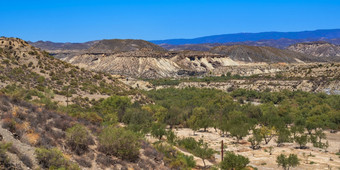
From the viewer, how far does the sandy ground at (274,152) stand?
27.6m

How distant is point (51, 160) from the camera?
42.9 ft

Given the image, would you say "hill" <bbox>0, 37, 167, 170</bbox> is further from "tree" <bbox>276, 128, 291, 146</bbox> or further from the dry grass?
"tree" <bbox>276, 128, 291, 146</bbox>

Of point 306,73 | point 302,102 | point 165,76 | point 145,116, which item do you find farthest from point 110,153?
point 165,76

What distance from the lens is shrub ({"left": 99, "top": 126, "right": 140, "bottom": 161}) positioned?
17500mm

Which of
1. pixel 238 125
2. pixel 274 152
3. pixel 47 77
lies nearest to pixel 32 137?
pixel 274 152

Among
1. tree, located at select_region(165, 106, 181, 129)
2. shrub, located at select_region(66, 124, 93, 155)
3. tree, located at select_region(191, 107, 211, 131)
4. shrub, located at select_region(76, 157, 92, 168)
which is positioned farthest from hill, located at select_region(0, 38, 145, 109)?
shrub, located at select_region(76, 157, 92, 168)

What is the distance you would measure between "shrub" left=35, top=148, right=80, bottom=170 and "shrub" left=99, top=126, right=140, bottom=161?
3906 mm

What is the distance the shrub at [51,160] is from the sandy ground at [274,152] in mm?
17523

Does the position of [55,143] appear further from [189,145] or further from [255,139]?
[255,139]

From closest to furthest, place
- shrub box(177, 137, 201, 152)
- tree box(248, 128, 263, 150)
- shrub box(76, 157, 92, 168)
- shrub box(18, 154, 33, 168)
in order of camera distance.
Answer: shrub box(18, 154, 33, 168) < shrub box(76, 157, 92, 168) < shrub box(177, 137, 201, 152) < tree box(248, 128, 263, 150)

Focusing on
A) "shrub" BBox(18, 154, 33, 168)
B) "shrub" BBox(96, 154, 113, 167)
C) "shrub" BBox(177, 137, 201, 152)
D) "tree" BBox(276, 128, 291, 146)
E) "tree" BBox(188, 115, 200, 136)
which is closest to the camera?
"shrub" BBox(18, 154, 33, 168)

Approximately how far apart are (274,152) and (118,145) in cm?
2004

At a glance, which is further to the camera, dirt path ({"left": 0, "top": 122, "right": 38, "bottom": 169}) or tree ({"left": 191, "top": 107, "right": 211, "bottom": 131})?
tree ({"left": 191, "top": 107, "right": 211, "bottom": 131})

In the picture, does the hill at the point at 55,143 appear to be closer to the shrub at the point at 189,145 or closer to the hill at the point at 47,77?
the hill at the point at 47,77
